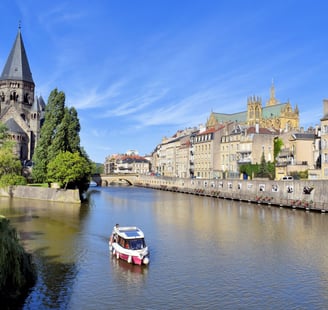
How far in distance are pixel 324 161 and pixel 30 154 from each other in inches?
3158

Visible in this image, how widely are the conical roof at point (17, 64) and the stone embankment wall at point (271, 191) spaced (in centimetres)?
6484

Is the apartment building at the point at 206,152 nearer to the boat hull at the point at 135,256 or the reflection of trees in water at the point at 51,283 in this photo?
the boat hull at the point at 135,256

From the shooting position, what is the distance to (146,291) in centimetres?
2320

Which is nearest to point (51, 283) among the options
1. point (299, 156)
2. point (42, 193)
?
point (42, 193)

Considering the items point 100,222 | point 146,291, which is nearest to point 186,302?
point 146,291

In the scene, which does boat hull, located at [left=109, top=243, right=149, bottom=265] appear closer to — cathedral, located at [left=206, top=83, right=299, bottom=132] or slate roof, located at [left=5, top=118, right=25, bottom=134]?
slate roof, located at [left=5, top=118, right=25, bottom=134]

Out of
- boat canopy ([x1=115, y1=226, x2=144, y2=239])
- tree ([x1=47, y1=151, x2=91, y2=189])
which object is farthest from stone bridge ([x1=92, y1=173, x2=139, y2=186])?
boat canopy ([x1=115, y1=226, x2=144, y2=239])

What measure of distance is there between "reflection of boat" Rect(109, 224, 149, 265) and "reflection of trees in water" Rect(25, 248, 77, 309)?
339cm

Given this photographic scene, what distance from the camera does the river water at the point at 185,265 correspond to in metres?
21.9

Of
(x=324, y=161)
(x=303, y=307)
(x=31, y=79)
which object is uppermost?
(x=31, y=79)

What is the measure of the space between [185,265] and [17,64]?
4645 inches

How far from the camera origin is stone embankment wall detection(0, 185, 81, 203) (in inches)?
2704

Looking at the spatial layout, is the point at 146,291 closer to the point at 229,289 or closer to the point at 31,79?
the point at 229,289

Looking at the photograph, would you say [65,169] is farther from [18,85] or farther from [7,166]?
[18,85]
